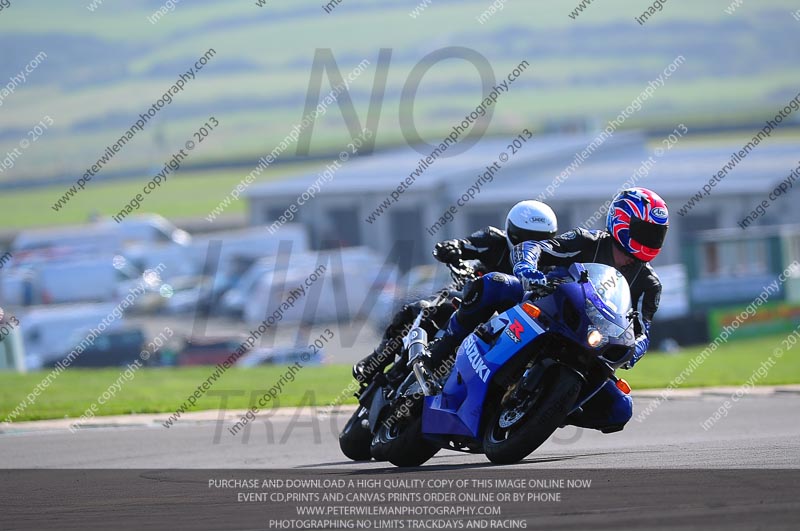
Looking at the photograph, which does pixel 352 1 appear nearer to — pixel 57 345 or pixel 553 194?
pixel 553 194

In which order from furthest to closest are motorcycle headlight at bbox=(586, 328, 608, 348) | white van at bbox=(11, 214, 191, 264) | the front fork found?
white van at bbox=(11, 214, 191, 264) → the front fork → motorcycle headlight at bbox=(586, 328, 608, 348)

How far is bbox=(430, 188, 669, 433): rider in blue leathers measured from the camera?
7.33 metres

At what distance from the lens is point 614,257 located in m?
7.45

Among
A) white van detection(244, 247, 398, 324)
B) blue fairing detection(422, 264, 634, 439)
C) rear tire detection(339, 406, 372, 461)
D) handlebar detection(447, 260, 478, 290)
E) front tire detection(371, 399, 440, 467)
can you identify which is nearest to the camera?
blue fairing detection(422, 264, 634, 439)

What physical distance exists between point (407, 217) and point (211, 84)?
69270 mm

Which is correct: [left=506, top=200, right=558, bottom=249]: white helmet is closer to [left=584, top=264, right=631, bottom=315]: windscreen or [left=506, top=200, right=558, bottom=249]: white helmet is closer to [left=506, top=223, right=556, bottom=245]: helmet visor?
[left=506, top=223, right=556, bottom=245]: helmet visor

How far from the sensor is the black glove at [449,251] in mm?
7930

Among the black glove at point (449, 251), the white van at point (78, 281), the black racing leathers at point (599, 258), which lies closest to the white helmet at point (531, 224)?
the black racing leathers at point (599, 258)

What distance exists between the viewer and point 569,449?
8789 mm

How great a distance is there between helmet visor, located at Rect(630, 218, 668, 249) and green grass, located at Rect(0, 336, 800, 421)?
644 centimetres

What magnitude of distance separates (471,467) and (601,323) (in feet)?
3.77

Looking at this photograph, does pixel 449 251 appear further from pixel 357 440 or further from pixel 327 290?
pixel 327 290

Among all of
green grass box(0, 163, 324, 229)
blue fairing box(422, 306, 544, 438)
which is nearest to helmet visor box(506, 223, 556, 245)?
blue fairing box(422, 306, 544, 438)

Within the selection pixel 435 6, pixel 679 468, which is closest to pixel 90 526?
pixel 679 468
